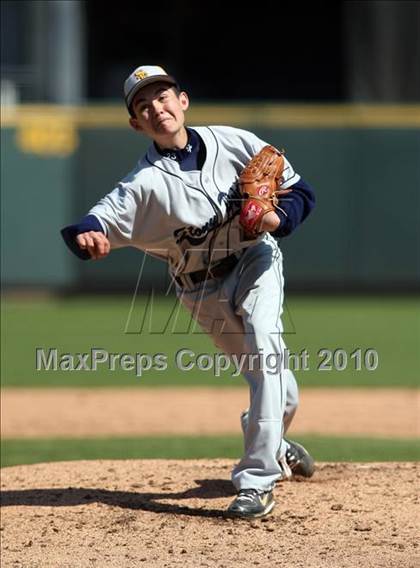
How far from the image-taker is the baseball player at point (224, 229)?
4.59 meters

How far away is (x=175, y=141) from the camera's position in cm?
474

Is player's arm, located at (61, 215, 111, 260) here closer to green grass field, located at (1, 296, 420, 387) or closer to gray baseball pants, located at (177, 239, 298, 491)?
gray baseball pants, located at (177, 239, 298, 491)

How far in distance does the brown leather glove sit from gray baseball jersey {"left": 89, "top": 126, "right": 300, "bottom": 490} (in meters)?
0.11

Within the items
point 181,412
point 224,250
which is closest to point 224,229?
point 224,250

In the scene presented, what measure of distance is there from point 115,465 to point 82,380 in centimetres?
407

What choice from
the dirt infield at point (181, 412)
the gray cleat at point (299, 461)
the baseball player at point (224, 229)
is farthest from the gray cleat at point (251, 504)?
the dirt infield at point (181, 412)

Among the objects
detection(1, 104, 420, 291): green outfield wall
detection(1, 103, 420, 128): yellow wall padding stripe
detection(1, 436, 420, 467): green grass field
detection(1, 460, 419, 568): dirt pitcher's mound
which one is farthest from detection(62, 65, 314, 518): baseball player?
detection(1, 103, 420, 128): yellow wall padding stripe

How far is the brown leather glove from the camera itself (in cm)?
452

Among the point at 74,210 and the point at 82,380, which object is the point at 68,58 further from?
the point at 82,380

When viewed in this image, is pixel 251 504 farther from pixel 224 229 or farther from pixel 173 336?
pixel 173 336

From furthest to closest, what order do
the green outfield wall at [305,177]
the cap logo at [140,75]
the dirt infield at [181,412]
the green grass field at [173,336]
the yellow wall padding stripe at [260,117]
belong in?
the yellow wall padding stripe at [260,117] → the green outfield wall at [305,177] → the green grass field at [173,336] → the dirt infield at [181,412] → the cap logo at [140,75]

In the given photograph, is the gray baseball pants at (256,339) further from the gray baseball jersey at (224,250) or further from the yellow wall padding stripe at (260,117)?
the yellow wall padding stripe at (260,117)

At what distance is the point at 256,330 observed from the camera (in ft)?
15.3

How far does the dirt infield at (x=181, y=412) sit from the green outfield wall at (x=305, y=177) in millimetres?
4899
